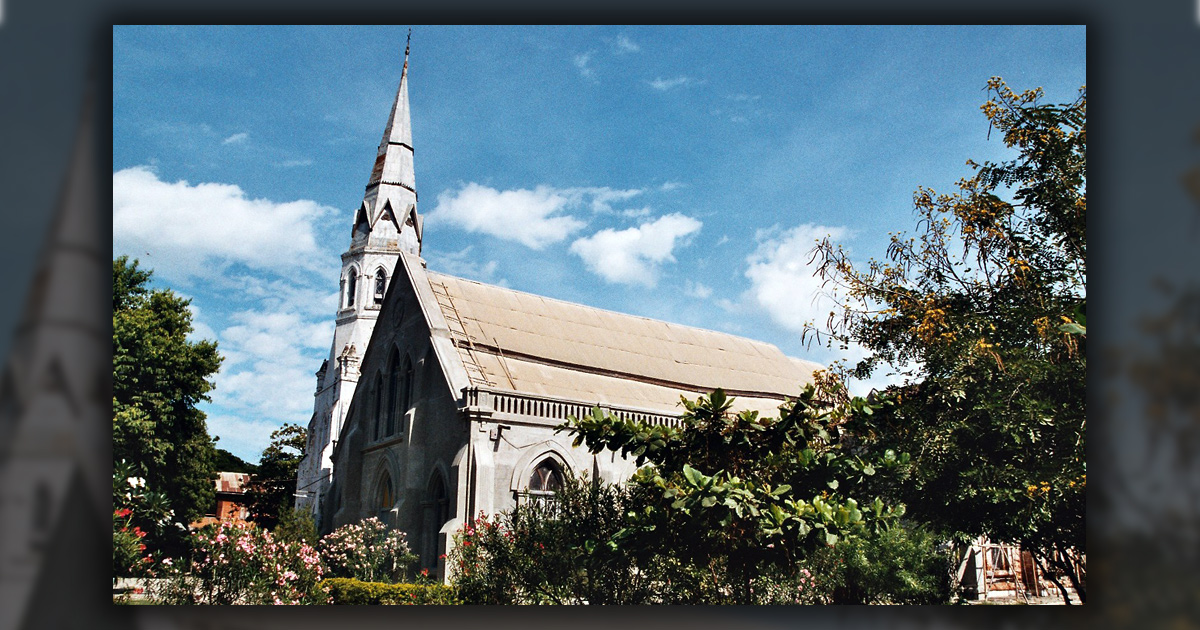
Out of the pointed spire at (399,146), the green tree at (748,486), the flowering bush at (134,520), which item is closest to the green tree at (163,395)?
the flowering bush at (134,520)

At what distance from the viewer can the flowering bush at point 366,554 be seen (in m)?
13.1

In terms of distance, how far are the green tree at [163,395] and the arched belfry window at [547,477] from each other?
Result: 17.2 feet

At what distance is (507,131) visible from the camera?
12.1 m

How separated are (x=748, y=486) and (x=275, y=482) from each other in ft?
62.4

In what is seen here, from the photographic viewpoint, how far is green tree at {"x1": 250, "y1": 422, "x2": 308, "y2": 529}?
13.2 metres

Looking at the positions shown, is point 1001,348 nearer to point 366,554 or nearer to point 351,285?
point 366,554

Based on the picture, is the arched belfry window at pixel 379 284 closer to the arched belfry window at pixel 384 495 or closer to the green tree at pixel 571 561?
the arched belfry window at pixel 384 495

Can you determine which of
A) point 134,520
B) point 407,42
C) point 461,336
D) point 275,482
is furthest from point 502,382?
point 275,482

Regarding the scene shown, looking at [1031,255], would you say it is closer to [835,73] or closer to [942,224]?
[942,224]

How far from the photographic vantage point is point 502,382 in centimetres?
1452
